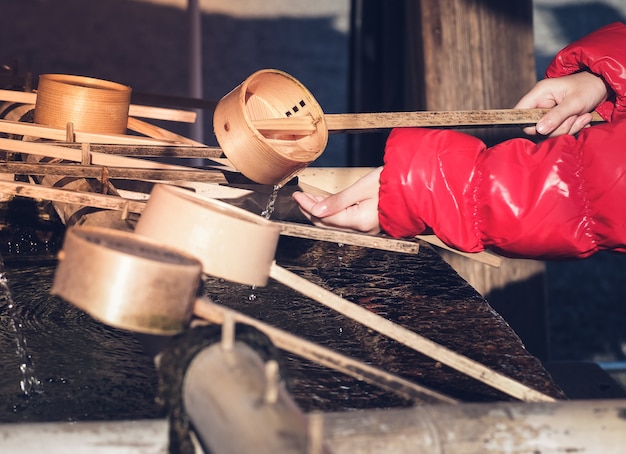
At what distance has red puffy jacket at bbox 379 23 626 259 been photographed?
7.40 ft

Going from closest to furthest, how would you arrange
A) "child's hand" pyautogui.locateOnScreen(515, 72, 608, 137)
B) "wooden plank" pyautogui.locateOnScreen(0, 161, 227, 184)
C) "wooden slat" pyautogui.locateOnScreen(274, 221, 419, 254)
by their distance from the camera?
"wooden slat" pyautogui.locateOnScreen(274, 221, 419, 254) < "child's hand" pyautogui.locateOnScreen(515, 72, 608, 137) < "wooden plank" pyautogui.locateOnScreen(0, 161, 227, 184)

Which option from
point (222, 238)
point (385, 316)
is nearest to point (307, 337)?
point (385, 316)

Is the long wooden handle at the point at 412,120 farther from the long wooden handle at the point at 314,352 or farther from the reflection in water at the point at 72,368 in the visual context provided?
the long wooden handle at the point at 314,352

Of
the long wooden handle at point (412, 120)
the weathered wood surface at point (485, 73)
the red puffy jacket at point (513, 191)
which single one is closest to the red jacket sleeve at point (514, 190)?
the red puffy jacket at point (513, 191)

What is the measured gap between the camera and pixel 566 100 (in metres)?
2.64

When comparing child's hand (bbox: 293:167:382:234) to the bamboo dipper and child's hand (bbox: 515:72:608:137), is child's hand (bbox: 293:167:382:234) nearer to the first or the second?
the bamboo dipper

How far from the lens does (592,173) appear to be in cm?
226

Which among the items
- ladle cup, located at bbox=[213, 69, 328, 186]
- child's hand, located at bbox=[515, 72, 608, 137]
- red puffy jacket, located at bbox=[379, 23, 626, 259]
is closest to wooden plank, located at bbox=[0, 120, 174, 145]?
ladle cup, located at bbox=[213, 69, 328, 186]

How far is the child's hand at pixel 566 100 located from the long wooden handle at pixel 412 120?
2.0 inches

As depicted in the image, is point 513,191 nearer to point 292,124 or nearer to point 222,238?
point 292,124

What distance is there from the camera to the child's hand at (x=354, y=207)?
Result: 258 cm

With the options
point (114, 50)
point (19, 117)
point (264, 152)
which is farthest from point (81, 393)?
point (114, 50)

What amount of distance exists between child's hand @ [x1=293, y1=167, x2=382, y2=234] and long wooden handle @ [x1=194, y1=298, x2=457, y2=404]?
39.0 inches

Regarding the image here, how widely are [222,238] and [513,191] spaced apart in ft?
3.15
